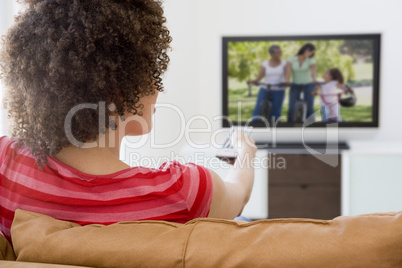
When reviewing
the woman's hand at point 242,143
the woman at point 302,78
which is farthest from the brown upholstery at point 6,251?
the woman at point 302,78

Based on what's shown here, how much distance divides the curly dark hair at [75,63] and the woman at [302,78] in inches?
118

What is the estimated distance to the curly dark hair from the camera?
2.99 ft

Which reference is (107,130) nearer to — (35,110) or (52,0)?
(35,110)

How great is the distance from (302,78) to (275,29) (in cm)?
51

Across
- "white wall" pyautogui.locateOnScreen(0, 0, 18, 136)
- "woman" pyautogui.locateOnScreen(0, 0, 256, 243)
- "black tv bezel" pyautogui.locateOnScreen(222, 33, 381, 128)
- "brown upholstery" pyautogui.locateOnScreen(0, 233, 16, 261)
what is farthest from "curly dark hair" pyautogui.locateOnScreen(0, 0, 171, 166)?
"black tv bezel" pyautogui.locateOnScreen(222, 33, 381, 128)

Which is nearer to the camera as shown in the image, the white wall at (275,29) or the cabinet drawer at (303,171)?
the cabinet drawer at (303,171)

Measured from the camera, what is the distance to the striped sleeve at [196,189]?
0.99 meters

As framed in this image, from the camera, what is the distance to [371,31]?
383cm

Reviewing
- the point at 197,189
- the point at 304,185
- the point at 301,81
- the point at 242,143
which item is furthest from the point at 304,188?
the point at 197,189

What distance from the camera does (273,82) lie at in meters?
3.94

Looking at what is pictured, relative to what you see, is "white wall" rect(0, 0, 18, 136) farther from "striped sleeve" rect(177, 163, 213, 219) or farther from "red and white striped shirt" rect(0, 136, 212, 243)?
"striped sleeve" rect(177, 163, 213, 219)

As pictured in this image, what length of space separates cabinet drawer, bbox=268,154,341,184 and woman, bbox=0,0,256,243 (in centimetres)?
258

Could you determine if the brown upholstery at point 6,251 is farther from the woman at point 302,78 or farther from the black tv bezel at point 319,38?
the woman at point 302,78

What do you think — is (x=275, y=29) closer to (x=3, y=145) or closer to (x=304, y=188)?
(x=304, y=188)
